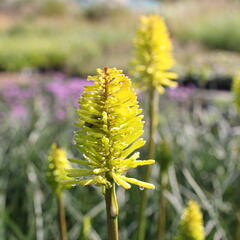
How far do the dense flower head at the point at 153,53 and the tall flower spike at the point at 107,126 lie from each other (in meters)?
1.11

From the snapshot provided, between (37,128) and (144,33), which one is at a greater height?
(144,33)

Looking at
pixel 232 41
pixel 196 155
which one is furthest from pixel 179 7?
pixel 196 155

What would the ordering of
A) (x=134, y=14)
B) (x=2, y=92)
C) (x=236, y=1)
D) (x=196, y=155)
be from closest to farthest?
(x=196, y=155) → (x=2, y=92) → (x=236, y=1) → (x=134, y=14)

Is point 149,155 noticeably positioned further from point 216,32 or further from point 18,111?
point 216,32

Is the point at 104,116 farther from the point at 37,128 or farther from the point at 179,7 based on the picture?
the point at 179,7

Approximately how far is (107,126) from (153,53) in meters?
1.17

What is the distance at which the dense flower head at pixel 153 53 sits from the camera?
200 centimetres

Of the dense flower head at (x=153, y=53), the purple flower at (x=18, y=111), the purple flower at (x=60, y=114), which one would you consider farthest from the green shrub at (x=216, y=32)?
the dense flower head at (x=153, y=53)

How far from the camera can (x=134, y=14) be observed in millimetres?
23688

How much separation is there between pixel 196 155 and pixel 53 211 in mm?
1369

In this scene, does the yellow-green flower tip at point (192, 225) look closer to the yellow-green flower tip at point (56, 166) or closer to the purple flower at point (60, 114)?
the yellow-green flower tip at point (56, 166)

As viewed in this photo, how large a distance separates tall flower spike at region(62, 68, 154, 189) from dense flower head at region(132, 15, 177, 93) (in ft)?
3.63

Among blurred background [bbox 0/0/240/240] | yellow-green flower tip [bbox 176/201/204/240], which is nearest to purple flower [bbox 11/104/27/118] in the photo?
blurred background [bbox 0/0/240/240]

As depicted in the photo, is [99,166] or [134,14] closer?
[99,166]
